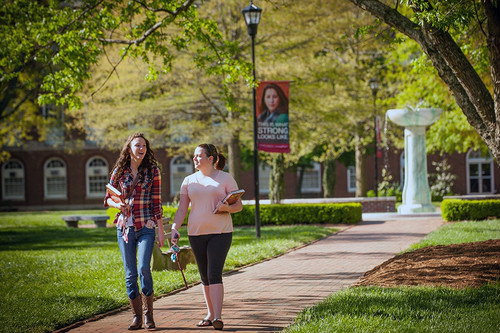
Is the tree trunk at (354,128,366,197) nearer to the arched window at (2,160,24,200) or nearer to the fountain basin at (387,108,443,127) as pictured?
the fountain basin at (387,108,443,127)

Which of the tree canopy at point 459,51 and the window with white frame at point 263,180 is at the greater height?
the tree canopy at point 459,51

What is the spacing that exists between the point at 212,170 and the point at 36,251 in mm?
11294

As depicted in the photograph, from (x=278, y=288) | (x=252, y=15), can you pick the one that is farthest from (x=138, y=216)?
(x=252, y=15)

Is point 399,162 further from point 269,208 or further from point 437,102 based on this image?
point 269,208

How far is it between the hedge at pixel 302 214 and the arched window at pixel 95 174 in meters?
28.3

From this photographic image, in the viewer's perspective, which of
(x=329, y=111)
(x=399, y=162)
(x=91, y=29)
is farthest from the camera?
(x=399, y=162)

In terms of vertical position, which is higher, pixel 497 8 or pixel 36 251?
pixel 497 8

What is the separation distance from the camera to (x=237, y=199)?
6.86m

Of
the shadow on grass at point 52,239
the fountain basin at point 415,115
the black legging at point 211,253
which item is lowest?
the shadow on grass at point 52,239

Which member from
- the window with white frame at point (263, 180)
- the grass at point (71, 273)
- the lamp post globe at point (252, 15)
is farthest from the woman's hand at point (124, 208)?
the window with white frame at point (263, 180)

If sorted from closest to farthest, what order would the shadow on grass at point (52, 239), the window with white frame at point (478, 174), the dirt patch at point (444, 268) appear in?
the dirt patch at point (444, 268) < the shadow on grass at point (52, 239) < the window with white frame at point (478, 174)

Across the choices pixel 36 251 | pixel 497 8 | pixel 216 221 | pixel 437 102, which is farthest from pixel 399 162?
pixel 216 221

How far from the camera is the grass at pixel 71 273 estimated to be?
26.9 ft

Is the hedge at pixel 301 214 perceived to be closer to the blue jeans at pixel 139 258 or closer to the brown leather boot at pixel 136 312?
the brown leather boot at pixel 136 312
